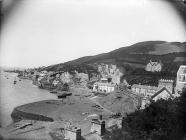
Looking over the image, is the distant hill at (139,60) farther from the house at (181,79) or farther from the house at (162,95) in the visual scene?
the house at (162,95)

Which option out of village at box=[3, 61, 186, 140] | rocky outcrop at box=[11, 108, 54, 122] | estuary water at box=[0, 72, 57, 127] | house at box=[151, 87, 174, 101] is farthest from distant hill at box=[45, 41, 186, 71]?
rocky outcrop at box=[11, 108, 54, 122]

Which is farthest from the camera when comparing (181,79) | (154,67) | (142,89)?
(181,79)

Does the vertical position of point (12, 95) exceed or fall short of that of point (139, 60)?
it falls short

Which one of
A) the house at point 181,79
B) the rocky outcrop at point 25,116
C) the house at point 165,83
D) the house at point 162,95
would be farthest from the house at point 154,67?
the rocky outcrop at point 25,116

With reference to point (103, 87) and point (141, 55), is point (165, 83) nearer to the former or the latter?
point (141, 55)

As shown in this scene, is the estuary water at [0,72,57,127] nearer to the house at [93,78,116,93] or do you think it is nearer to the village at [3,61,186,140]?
the village at [3,61,186,140]

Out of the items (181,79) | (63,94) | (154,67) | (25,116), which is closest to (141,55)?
(154,67)

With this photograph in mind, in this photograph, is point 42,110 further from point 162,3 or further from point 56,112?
point 162,3

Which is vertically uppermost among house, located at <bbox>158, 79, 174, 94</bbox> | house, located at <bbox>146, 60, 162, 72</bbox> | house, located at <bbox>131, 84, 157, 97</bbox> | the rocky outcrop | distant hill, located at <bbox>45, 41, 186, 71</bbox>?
distant hill, located at <bbox>45, 41, 186, 71</bbox>
